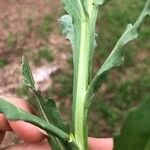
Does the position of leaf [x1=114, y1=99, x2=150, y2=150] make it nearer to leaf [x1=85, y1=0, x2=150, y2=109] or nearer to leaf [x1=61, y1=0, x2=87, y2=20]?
leaf [x1=85, y1=0, x2=150, y2=109]

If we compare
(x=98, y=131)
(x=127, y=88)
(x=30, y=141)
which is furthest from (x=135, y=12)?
(x=30, y=141)

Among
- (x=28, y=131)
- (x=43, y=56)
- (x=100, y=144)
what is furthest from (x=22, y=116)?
(x=43, y=56)

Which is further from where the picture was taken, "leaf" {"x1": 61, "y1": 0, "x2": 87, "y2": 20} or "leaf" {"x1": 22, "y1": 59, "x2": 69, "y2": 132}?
"leaf" {"x1": 61, "y1": 0, "x2": 87, "y2": 20}

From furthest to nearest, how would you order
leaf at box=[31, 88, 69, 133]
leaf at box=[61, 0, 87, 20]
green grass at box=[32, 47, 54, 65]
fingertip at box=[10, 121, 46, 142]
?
green grass at box=[32, 47, 54, 65] < fingertip at box=[10, 121, 46, 142] < leaf at box=[61, 0, 87, 20] < leaf at box=[31, 88, 69, 133]

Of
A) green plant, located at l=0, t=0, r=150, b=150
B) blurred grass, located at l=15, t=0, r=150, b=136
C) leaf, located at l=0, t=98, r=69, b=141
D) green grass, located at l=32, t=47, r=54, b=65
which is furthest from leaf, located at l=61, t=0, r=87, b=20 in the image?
green grass, located at l=32, t=47, r=54, b=65

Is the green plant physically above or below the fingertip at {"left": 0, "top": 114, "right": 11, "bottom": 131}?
above

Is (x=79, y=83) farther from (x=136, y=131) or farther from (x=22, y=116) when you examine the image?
(x=136, y=131)

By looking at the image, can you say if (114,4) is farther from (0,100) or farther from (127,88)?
(0,100)
